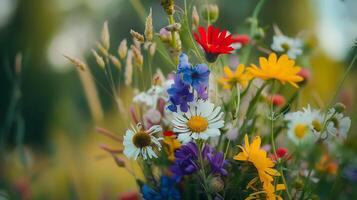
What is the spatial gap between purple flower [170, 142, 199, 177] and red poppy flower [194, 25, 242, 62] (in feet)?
0.34

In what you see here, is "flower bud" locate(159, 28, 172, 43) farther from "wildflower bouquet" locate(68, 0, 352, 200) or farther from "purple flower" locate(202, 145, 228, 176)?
"purple flower" locate(202, 145, 228, 176)

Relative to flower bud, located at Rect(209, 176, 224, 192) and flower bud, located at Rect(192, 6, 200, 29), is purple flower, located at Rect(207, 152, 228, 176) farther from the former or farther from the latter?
flower bud, located at Rect(192, 6, 200, 29)

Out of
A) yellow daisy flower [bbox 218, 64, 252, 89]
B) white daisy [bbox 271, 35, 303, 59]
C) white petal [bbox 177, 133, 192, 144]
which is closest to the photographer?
white petal [bbox 177, 133, 192, 144]

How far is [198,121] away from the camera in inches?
23.4

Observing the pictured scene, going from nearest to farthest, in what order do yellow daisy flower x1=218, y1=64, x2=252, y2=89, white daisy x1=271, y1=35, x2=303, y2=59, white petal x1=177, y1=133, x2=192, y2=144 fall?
white petal x1=177, y1=133, x2=192, y2=144 < yellow daisy flower x1=218, y1=64, x2=252, y2=89 < white daisy x1=271, y1=35, x2=303, y2=59

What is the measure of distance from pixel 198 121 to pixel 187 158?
0.20 feet

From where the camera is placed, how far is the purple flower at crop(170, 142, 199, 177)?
0.63 metres

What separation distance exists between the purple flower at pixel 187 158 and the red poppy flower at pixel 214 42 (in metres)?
0.10

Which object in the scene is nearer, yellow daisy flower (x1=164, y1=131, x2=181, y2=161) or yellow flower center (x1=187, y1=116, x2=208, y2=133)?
yellow flower center (x1=187, y1=116, x2=208, y2=133)

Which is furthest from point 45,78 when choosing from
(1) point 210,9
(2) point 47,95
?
(1) point 210,9

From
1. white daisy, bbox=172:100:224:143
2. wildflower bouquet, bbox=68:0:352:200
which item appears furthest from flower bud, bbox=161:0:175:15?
white daisy, bbox=172:100:224:143

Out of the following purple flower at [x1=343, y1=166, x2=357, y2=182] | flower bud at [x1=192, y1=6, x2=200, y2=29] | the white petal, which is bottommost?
purple flower at [x1=343, y1=166, x2=357, y2=182]

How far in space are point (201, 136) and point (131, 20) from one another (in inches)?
346

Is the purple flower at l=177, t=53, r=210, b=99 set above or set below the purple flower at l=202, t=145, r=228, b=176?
above
